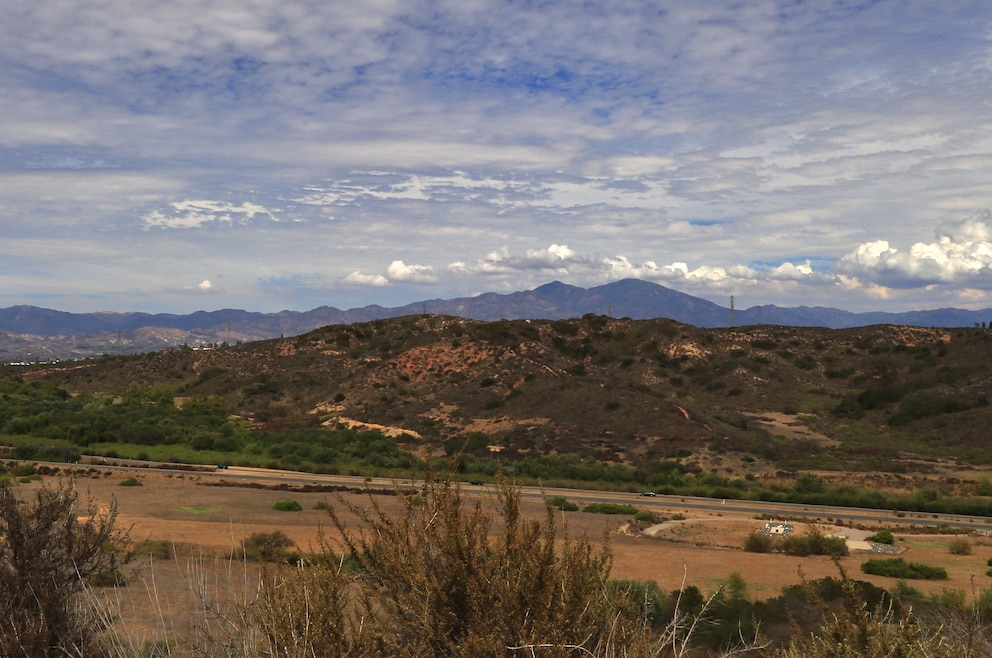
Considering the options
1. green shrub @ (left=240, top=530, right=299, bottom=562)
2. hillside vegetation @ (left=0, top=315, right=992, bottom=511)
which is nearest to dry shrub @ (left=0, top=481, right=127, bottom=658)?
green shrub @ (left=240, top=530, right=299, bottom=562)

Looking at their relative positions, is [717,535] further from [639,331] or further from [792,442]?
[639,331]

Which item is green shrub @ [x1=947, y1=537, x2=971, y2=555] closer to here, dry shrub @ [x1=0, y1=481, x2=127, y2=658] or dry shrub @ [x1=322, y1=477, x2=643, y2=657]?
dry shrub @ [x1=322, y1=477, x2=643, y2=657]

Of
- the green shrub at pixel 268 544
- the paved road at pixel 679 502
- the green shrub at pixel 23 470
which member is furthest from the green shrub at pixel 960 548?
the green shrub at pixel 23 470

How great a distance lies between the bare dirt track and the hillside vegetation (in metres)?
7.46

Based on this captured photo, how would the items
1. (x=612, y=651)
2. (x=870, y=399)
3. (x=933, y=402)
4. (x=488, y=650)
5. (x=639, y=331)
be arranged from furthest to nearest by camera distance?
(x=639, y=331), (x=870, y=399), (x=933, y=402), (x=612, y=651), (x=488, y=650)

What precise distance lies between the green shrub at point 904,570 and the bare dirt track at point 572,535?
35cm

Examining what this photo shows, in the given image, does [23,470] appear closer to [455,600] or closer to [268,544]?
[268,544]

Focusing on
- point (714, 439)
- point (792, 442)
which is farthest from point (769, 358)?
point (714, 439)

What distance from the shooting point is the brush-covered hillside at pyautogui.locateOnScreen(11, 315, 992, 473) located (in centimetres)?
5131

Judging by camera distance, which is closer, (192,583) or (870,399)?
(192,583)

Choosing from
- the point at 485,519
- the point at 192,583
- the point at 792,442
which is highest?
the point at 485,519

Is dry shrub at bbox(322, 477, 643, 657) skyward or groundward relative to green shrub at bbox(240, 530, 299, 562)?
skyward

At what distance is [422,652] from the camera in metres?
5.00

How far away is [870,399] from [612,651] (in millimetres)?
74417
